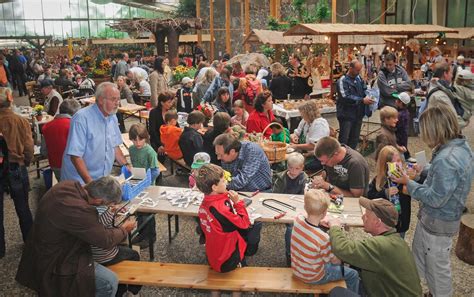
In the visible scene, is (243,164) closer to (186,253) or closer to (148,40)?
(186,253)

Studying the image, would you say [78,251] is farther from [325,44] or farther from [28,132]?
[325,44]

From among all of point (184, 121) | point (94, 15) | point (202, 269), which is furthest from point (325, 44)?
point (94, 15)

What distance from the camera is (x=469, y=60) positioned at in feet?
49.9

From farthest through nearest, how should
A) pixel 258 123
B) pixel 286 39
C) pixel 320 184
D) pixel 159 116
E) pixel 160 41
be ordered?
pixel 160 41 → pixel 286 39 → pixel 159 116 → pixel 258 123 → pixel 320 184

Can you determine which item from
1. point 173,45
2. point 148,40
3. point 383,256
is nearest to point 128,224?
point 383,256

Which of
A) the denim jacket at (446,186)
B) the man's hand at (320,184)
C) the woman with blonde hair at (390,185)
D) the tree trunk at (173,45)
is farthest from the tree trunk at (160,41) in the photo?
the denim jacket at (446,186)

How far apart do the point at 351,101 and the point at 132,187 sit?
421 cm

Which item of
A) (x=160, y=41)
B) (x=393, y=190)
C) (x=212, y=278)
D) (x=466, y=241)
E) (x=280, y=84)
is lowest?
(x=466, y=241)

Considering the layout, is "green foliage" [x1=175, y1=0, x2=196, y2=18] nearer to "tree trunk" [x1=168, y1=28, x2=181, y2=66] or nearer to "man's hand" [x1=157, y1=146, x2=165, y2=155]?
"tree trunk" [x1=168, y1=28, x2=181, y2=66]

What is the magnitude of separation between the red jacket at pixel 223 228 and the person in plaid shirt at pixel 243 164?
36.8 inches

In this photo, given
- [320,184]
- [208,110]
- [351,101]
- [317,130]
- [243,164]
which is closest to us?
[320,184]

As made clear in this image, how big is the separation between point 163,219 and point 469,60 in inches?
532

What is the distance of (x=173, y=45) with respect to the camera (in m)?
16.8

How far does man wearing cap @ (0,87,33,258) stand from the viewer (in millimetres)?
4703
